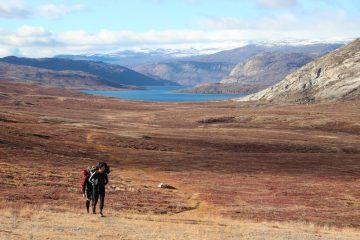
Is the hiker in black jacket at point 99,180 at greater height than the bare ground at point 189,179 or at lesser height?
greater

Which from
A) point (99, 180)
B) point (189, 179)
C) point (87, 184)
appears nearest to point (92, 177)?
point (99, 180)

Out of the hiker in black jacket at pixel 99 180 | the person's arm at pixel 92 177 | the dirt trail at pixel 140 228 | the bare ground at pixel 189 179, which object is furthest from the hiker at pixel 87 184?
the bare ground at pixel 189 179

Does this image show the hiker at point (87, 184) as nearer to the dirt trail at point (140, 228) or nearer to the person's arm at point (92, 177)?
the person's arm at point (92, 177)

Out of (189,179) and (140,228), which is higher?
(140,228)

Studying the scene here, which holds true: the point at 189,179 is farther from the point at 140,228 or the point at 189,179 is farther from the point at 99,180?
the point at 140,228

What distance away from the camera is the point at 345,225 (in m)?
38.8

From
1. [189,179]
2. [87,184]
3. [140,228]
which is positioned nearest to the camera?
[140,228]

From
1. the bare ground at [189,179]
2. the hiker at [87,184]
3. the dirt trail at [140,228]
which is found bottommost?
the bare ground at [189,179]

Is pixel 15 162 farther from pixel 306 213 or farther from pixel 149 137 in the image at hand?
pixel 149 137

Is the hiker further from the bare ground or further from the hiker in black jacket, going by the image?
the bare ground

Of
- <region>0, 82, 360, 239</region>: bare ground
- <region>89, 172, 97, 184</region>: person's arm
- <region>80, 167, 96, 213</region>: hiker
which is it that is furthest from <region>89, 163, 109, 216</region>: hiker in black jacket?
<region>0, 82, 360, 239</region>: bare ground

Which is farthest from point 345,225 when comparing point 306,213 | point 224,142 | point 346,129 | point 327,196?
point 346,129

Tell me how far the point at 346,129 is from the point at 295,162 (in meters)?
84.8

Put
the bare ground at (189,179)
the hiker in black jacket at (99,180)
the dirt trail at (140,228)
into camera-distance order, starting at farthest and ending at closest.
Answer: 1. the bare ground at (189,179)
2. the hiker in black jacket at (99,180)
3. the dirt trail at (140,228)
